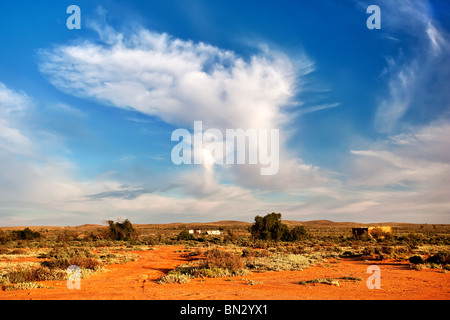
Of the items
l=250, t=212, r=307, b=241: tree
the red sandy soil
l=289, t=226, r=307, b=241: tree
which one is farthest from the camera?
l=250, t=212, r=307, b=241: tree

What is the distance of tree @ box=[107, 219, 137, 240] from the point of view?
150 feet

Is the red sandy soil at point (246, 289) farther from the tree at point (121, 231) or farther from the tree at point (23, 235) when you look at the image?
Result: the tree at point (23, 235)

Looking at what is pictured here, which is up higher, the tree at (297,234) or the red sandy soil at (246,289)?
the red sandy soil at (246,289)

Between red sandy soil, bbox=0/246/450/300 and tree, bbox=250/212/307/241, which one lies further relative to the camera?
tree, bbox=250/212/307/241

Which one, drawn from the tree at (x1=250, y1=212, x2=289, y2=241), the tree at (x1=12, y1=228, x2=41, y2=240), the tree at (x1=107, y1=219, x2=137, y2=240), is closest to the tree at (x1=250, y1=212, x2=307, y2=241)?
the tree at (x1=250, y1=212, x2=289, y2=241)

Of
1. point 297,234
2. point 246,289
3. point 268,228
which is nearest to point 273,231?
point 268,228

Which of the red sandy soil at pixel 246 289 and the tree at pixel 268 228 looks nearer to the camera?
the red sandy soil at pixel 246 289

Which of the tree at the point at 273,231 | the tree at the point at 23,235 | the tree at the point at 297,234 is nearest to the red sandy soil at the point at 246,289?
the tree at the point at 297,234

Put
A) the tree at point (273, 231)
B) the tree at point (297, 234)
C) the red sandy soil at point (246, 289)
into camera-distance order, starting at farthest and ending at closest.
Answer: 1. the tree at point (273, 231)
2. the tree at point (297, 234)
3. the red sandy soil at point (246, 289)

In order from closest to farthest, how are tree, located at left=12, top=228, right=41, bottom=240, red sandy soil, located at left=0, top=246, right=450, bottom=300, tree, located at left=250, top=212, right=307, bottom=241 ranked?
red sandy soil, located at left=0, top=246, right=450, bottom=300
tree, located at left=250, top=212, right=307, bottom=241
tree, located at left=12, top=228, right=41, bottom=240

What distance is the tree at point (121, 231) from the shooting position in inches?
1805

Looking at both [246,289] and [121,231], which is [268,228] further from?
[246,289]

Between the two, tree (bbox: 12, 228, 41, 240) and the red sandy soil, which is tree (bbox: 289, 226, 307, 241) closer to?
the red sandy soil

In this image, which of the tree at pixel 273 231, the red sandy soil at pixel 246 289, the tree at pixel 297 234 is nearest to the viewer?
the red sandy soil at pixel 246 289
